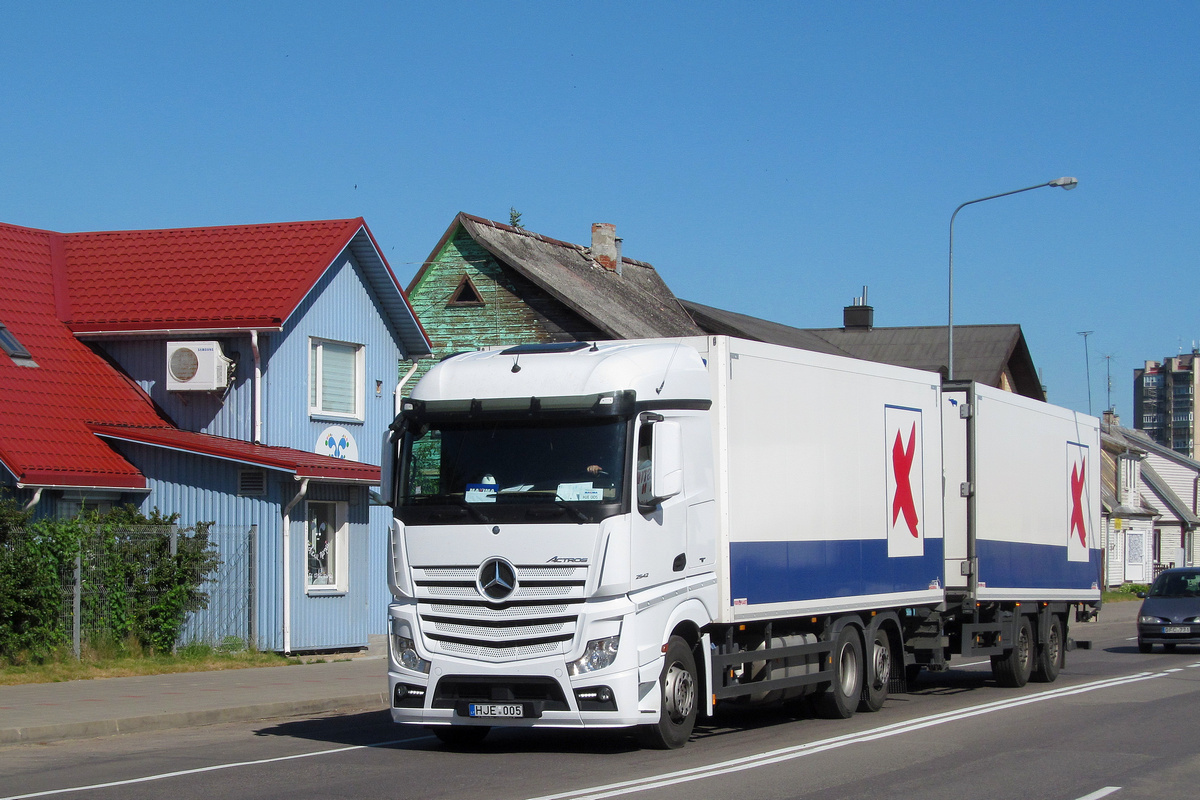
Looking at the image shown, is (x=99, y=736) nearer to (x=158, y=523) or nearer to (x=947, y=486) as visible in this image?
(x=158, y=523)

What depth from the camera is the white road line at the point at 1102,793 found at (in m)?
9.62

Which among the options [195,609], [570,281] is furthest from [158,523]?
[570,281]

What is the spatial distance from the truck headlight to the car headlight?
1.27 meters

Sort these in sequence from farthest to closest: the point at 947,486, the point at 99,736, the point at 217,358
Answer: the point at 217,358 → the point at 947,486 → the point at 99,736

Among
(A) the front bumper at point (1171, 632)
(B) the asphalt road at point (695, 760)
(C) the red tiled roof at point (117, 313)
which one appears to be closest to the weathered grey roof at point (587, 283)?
(C) the red tiled roof at point (117, 313)

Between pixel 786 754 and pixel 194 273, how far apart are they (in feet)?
52.9

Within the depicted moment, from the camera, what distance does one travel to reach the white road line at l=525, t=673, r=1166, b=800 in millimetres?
9383

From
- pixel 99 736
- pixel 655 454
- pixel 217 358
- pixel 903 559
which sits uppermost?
pixel 217 358

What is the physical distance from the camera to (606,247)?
131ft

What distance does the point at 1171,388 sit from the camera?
19575cm

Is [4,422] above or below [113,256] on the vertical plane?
below

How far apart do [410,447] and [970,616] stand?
8452mm

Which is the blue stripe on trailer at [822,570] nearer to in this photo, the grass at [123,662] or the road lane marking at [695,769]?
the road lane marking at [695,769]

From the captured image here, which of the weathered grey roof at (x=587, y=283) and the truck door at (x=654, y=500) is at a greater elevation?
the weathered grey roof at (x=587, y=283)
